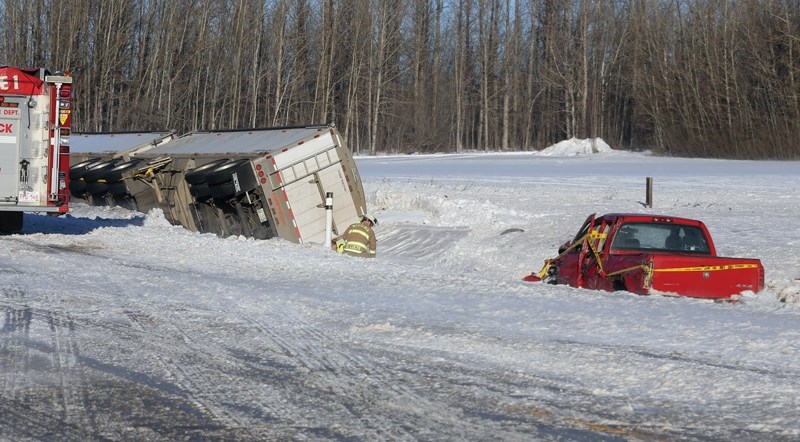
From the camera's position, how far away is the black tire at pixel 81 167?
91.4ft

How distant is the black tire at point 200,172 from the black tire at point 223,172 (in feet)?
0.85

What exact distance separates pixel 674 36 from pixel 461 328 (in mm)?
68820

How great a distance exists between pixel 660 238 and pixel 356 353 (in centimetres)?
642

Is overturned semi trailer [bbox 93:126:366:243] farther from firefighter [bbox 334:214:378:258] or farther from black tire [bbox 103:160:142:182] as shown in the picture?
black tire [bbox 103:160:142:182]

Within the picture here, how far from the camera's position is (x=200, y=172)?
840 inches

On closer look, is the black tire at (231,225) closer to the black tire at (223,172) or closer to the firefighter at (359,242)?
the black tire at (223,172)

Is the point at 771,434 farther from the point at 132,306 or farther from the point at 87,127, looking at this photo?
the point at 87,127

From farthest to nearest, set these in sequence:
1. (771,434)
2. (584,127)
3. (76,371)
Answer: (584,127) → (76,371) → (771,434)

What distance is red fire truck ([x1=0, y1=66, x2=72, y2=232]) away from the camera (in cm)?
1745

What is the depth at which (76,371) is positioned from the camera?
24.7ft

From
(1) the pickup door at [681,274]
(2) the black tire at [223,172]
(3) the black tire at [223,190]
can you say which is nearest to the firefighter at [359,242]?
(2) the black tire at [223,172]

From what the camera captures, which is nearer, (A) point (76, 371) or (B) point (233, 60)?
(A) point (76, 371)

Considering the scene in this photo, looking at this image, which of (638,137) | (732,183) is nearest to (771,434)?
(732,183)

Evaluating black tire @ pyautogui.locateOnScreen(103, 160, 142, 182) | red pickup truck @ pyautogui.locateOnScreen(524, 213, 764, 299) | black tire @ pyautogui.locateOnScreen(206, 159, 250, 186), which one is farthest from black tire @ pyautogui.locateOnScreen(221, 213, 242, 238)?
red pickup truck @ pyautogui.locateOnScreen(524, 213, 764, 299)
